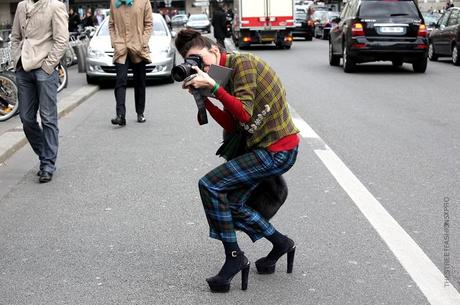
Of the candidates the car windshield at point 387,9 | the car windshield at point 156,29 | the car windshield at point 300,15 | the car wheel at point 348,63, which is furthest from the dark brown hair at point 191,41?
the car windshield at point 300,15

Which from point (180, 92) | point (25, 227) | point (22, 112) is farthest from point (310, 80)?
point (25, 227)

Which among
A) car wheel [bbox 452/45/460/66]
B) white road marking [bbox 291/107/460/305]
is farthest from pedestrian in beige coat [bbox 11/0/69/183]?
car wheel [bbox 452/45/460/66]

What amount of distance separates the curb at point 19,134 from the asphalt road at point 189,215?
0.14 meters

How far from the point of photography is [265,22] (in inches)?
1174

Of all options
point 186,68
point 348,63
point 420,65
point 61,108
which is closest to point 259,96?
point 186,68

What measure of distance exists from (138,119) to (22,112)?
3.67 metres

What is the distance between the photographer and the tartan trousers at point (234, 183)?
4039 mm

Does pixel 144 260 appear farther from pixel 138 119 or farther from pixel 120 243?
pixel 138 119

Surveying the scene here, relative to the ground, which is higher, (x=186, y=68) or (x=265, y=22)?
(x=186, y=68)

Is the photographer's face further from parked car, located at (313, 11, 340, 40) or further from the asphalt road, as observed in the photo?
parked car, located at (313, 11, 340, 40)

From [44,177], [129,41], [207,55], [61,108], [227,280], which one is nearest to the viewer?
[207,55]

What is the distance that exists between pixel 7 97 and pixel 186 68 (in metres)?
7.85

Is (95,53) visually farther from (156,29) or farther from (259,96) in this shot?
(259,96)

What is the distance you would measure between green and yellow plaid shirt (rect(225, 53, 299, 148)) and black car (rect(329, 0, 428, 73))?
45.2ft
